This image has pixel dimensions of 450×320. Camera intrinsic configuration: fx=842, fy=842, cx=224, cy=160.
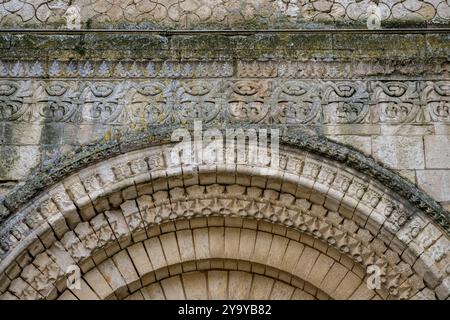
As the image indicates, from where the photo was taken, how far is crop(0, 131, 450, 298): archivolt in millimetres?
6473

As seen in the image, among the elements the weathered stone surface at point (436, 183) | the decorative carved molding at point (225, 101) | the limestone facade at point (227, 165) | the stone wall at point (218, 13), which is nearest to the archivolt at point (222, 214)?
the limestone facade at point (227, 165)

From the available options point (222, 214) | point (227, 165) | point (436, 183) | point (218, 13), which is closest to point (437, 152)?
point (436, 183)

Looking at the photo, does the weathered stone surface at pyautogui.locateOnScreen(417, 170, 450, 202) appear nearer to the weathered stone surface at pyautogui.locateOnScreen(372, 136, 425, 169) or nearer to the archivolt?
the weathered stone surface at pyautogui.locateOnScreen(372, 136, 425, 169)

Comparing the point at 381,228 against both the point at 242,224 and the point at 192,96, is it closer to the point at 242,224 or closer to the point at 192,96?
the point at 242,224

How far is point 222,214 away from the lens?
6863 millimetres

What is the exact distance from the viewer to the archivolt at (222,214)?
6.47 metres

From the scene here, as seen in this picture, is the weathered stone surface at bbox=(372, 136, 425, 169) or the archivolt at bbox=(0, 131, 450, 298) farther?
the weathered stone surface at bbox=(372, 136, 425, 169)

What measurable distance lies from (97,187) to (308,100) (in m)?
1.85

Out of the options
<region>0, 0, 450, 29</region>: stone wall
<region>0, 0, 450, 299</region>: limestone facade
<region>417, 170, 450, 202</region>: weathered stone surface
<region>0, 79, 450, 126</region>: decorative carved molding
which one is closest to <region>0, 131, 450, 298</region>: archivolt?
<region>0, 0, 450, 299</region>: limestone facade

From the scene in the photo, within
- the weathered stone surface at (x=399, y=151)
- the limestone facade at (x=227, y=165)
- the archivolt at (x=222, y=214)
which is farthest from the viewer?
the weathered stone surface at (x=399, y=151)

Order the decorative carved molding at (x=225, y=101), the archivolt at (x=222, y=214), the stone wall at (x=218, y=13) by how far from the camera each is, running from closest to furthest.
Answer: the archivolt at (x=222, y=214) < the decorative carved molding at (x=225, y=101) < the stone wall at (x=218, y=13)

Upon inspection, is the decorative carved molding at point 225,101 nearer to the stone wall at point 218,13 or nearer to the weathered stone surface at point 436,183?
the weathered stone surface at point 436,183

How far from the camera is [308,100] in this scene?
6.89 meters
